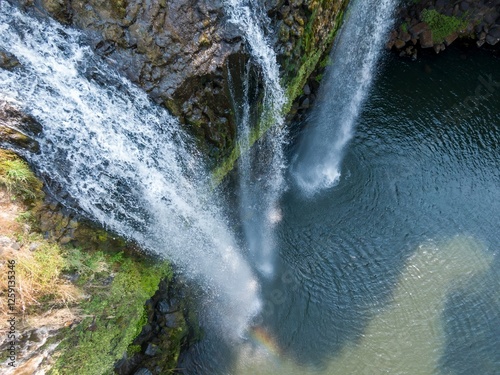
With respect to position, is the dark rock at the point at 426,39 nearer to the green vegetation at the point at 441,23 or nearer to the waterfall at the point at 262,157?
the green vegetation at the point at 441,23

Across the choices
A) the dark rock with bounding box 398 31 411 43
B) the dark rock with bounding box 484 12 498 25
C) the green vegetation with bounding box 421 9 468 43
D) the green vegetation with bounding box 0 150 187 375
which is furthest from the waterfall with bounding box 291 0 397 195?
the green vegetation with bounding box 0 150 187 375

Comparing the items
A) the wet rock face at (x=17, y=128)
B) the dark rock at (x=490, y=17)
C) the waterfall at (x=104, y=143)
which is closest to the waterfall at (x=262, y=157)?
the waterfall at (x=104, y=143)

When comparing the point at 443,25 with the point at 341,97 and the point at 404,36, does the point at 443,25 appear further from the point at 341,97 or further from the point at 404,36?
Answer: the point at 341,97

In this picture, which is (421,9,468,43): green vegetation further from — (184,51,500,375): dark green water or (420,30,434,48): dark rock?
(184,51,500,375): dark green water

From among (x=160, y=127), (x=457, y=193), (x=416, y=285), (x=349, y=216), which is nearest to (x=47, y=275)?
(x=160, y=127)

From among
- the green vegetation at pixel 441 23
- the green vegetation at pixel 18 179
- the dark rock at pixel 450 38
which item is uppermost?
the green vegetation at pixel 18 179

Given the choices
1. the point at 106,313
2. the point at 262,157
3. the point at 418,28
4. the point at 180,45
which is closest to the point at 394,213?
the point at 262,157
